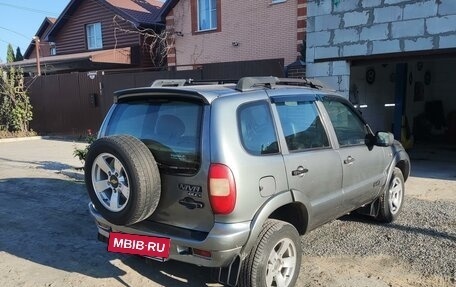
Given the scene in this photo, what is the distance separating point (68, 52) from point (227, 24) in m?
12.6

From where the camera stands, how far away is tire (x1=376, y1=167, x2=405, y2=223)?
536 cm

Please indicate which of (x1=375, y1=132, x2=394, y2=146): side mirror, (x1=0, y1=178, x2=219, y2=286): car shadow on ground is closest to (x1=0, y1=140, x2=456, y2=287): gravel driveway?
(x1=0, y1=178, x2=219, y2=286): car shadow on ground

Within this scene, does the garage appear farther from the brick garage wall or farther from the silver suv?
the silver suv

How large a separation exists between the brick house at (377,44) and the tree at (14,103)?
39.3ft

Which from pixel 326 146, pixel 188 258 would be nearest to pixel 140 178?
pixel 188 258

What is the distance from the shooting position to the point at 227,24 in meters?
17.1

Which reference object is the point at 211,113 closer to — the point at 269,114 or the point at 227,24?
the point at 269,114

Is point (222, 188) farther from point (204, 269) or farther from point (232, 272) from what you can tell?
point (204, 269)

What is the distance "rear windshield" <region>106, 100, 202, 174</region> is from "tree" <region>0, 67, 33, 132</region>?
14.7m

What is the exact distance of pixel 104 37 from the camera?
931 inches

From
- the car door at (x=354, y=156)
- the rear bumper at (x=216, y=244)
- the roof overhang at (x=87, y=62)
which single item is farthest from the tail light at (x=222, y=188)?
the roof overhang at (x=87, y=62)

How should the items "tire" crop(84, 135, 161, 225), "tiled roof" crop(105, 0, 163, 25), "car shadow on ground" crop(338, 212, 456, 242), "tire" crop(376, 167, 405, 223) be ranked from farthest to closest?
"tiled roof" crop(105, 0, 163, 25) → "tire" crop(376, 167, 405, 223) → "car shadow on ground" crop(338, 212, 456, 242) → "tire" crop(84, 135, 161, 225)

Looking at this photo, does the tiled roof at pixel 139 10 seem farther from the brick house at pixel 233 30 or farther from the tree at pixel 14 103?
the tree at pixel 14 103

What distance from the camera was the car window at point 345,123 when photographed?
14.7 ft
